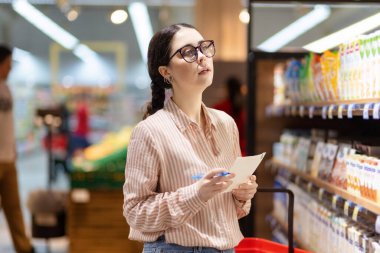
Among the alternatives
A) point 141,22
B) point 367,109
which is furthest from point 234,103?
point 141,22

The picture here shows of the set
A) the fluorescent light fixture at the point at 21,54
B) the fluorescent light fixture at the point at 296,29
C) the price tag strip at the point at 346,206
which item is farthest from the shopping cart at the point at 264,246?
the fluorescent light fixture at the point at 21,54

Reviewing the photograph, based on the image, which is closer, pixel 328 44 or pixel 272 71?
pixel 328 44

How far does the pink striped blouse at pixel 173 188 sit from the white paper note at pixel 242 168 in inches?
5.4

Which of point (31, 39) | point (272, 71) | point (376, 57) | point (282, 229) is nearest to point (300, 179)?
point (282, 229)

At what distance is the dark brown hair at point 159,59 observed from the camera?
8.66 feet

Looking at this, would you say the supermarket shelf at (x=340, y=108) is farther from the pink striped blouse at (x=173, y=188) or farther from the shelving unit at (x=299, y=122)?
the pink striped blouse at (x=173, y=188)

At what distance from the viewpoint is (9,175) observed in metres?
6.52

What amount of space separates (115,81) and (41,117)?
515 centimetres

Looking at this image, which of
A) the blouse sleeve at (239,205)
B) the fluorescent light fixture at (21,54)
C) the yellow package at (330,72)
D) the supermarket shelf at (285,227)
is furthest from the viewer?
the fluorescent light fixture at (21,54)

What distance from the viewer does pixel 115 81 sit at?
12.5 meters

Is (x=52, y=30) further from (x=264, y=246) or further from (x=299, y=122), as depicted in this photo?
(x=264, y=246)

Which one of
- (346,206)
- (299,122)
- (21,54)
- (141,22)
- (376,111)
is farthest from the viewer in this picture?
(21,54)

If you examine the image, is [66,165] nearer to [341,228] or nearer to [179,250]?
[341,228]

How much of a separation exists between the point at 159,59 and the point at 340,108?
152 centimetres
